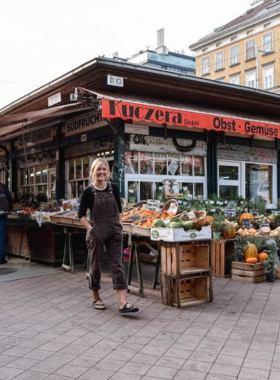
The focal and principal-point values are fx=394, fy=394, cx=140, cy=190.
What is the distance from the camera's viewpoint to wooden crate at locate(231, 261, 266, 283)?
652 cm

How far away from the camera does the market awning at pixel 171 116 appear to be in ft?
23.3

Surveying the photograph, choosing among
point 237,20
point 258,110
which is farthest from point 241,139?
point 237,20

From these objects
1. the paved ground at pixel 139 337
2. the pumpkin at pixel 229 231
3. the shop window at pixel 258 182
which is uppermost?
the shop window at pixel 258 182

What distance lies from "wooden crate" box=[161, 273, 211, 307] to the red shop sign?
3164mm

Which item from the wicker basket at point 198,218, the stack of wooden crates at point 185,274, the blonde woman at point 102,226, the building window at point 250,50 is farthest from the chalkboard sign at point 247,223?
the building window at point 250,50

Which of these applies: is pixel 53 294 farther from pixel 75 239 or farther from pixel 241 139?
pixel 241 139

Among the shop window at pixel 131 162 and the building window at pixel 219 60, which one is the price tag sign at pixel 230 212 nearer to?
the shop window at pixel 131 162

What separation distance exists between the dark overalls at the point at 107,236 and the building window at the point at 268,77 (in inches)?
1613

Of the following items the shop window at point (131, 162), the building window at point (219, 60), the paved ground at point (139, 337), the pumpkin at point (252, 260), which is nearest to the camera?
the paved ground at point (139, 337)

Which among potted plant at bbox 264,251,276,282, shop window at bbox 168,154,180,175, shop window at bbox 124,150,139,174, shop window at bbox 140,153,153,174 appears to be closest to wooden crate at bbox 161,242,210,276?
potted plant at bbox 264,251,276,282

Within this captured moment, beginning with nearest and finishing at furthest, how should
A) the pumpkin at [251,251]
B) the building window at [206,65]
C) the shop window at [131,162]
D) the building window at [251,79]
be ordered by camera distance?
the pumpkin at [251,251], the shop window at [131,162], the building window at [251,79], the building window at [206,65]

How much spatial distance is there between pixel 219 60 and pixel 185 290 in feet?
155

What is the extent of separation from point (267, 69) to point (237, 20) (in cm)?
1061

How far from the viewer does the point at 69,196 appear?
1088 centimetres
